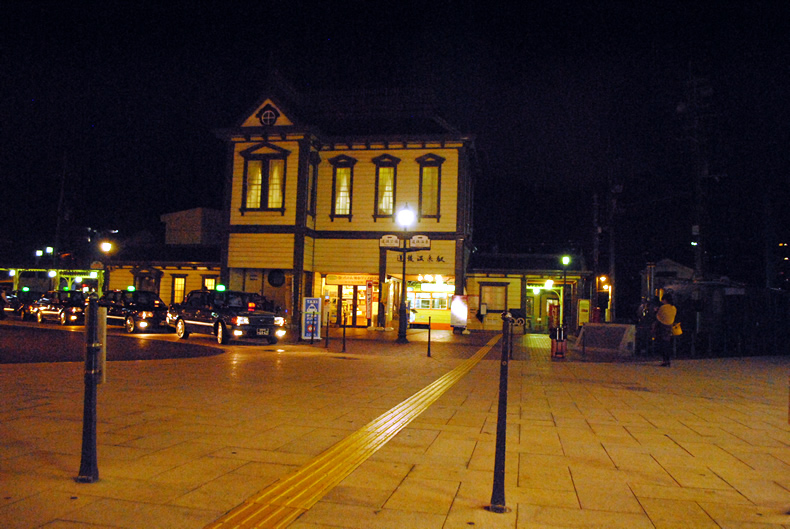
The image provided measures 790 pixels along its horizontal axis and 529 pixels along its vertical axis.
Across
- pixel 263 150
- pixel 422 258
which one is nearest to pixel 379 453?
pixel 422 258

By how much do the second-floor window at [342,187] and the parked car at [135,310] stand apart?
31.9ft

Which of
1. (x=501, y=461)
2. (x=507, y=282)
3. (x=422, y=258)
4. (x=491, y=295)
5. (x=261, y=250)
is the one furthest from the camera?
(x=491, y=295)

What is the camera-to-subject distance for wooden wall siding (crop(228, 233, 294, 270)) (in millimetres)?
28016

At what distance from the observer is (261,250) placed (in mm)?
28375

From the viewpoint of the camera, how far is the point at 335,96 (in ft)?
102

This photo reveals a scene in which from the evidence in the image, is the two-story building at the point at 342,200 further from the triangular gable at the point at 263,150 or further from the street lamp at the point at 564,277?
the street lamp at the point at 564,277

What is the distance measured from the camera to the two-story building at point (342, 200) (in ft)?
91.3

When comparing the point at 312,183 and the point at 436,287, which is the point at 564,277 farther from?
the point at 312,183

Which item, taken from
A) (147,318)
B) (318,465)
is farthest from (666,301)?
(147,318)

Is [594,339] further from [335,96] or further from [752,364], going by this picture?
[335,96]

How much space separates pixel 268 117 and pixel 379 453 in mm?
25254

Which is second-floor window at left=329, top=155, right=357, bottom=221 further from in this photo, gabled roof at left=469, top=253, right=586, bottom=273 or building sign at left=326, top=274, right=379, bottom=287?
gabled roof at left=469, top=253, right=586, bottom=273

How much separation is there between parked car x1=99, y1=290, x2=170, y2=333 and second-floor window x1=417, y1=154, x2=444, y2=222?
507 inches

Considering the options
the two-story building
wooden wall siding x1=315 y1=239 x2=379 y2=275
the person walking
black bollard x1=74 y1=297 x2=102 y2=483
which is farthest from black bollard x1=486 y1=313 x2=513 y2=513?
wooden wall siding x1=315 y1=239 x2=379 y2=275
